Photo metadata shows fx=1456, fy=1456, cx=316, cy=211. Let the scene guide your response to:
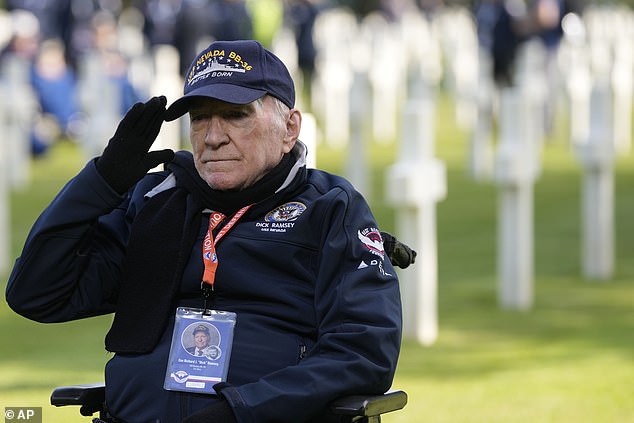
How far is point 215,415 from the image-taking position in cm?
374

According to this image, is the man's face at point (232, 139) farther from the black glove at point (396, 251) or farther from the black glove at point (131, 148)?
the black glove at point (396, 251)

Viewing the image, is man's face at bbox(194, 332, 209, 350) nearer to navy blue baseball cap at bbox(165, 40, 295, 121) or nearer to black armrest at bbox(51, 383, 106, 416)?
black armrest at bbox(51, 383, 106, 416)

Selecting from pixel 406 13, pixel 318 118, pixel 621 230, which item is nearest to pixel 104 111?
pixel 621 230

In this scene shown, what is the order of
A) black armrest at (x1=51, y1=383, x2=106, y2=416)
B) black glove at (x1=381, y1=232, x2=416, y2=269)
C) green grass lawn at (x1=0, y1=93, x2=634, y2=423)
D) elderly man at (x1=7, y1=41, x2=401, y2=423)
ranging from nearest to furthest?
elderly man at (x1=7, y1=41, x2=401, y2=423), black armrest at (x1=51, y1=383, x2=106, y2=416), black glove at (x1=381, y1=232, x2=416, y2=269), green grass lawn at (x1=0, y1=93, x2=634, y2=423)

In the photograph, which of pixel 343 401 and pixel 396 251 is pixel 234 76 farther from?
pixel 343 401

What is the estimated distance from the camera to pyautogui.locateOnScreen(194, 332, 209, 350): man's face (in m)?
3.97

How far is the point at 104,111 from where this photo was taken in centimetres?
1386

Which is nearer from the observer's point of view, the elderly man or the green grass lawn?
the elderly man

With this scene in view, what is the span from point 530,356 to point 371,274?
12.3 feet

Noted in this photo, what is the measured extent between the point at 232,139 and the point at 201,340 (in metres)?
0.58

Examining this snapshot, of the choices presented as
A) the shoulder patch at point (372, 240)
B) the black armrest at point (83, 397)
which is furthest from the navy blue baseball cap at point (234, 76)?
the black armrest at point (83, 397)

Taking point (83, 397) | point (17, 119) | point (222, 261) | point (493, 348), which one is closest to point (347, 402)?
point (222, 261)

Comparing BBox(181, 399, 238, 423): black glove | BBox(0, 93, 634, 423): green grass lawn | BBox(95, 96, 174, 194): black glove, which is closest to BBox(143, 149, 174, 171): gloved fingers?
BBox(95, 96, 174, 194): black glove

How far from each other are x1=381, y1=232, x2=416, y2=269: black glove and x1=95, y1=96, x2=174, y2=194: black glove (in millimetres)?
732
